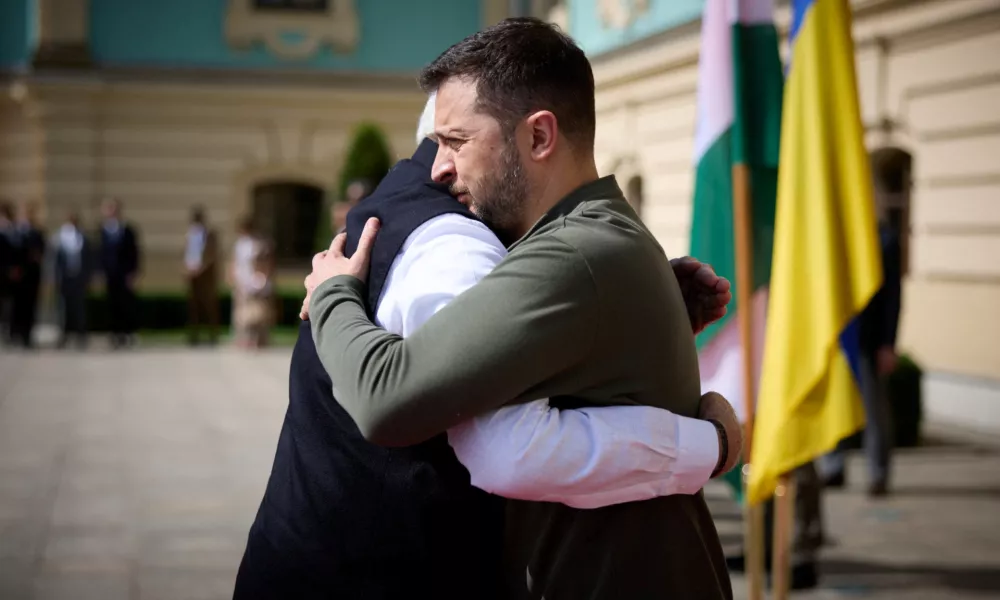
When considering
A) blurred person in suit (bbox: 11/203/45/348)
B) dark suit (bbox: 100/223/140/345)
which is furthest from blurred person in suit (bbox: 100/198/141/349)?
blurred person in suit (bbox: 11/203/45/348)

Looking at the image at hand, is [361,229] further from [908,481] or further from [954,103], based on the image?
[954,103]

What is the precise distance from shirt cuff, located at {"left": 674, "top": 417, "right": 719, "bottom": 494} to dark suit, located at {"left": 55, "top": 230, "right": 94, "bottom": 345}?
52.8 feet

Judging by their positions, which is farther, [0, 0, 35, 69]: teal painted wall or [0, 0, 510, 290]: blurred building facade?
[0, 0, 35, 69]: teal painted wall

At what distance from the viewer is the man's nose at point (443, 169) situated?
76.7 inches

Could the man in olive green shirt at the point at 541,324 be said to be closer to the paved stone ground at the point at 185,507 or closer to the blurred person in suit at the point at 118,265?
the paved stone ground at the point at 185,507

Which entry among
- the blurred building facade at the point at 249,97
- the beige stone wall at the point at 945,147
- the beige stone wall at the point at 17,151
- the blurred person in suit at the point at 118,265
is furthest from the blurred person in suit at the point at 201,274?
the beige stone wall at the point at 945,147

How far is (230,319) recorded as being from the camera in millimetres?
21672

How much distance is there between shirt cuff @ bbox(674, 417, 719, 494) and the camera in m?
1.90

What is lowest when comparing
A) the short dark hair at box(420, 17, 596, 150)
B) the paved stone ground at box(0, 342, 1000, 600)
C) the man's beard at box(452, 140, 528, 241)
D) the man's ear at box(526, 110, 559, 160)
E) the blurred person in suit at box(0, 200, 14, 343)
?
the paved stone ground at box(0, 342, 1000, 600)

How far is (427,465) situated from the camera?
194 centimetres

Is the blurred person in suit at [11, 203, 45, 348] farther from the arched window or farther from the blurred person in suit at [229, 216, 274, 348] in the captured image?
the arched window

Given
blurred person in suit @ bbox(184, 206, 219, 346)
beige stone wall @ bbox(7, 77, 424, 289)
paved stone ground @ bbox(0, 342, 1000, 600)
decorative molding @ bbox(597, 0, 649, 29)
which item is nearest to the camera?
paved stone ground @ bbox(0, 342, 1000, 600)

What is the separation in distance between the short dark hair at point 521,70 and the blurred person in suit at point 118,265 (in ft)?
52.8

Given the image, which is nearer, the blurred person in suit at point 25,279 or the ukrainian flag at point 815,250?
the ukrainian flag at point 815,250
